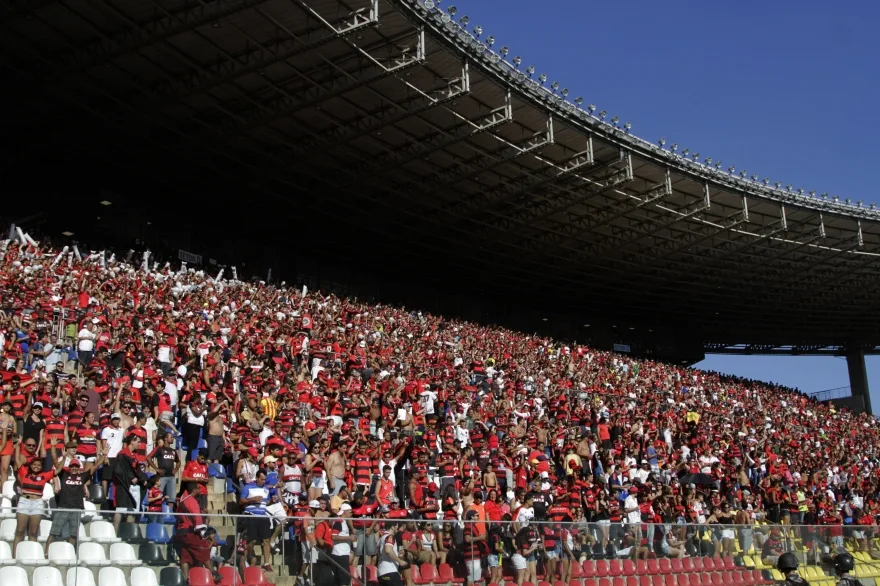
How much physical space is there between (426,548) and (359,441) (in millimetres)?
4896

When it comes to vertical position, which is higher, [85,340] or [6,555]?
[85,340]

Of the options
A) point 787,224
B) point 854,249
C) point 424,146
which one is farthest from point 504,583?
point 854,249

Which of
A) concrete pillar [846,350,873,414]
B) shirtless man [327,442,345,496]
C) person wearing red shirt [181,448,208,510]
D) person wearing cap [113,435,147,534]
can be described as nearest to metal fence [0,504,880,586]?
person wearing red shirt [181,448,208,510]

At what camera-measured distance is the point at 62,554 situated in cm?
765

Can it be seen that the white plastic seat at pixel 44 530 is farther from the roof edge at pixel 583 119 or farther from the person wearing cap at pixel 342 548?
the roof edge at pixel 583 119

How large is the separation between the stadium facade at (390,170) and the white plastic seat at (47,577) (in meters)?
18.6

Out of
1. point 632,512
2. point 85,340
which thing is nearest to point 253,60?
point 85,340

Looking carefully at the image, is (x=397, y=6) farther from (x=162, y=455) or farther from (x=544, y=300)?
(x=544, y=300)

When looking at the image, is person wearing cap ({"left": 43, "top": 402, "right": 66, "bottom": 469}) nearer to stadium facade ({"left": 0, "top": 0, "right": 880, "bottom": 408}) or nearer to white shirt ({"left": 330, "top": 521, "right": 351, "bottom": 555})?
white shirt ({"left": 330, "top": 521, "right": 351, "bottom": 555})

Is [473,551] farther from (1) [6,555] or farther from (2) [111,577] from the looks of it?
(1) [6,555]

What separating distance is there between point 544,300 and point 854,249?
1557cm

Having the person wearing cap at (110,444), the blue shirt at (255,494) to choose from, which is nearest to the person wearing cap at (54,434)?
the person wearing cap at (110,444)

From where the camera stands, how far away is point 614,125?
33.9 m

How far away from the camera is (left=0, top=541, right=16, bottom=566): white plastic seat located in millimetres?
7410
